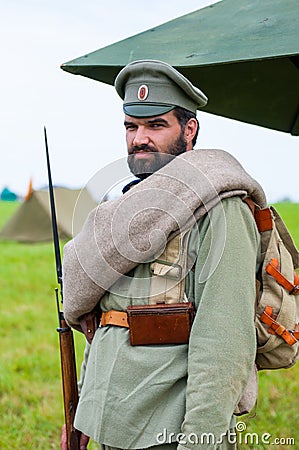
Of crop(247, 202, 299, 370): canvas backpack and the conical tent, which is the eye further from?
the conical tent

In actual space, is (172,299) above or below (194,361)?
above

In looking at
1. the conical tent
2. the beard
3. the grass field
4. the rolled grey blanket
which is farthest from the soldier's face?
the conical tent

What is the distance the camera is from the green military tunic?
2.09 meters

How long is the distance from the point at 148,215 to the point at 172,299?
271mm

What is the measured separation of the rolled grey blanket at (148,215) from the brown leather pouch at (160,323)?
0.46ft

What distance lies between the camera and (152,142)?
7.95 feet

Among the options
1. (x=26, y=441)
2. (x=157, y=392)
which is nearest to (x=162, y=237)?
(x=157, y=392)

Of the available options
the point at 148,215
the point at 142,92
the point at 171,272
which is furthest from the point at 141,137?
the point at 171,272

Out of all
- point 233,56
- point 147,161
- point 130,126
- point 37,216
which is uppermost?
point 233,56

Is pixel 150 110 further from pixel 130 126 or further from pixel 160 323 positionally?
pixel 160 323

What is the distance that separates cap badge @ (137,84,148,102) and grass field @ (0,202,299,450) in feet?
4.26

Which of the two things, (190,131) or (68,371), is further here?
(68,371)

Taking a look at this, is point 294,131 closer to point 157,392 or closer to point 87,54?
point 87,54

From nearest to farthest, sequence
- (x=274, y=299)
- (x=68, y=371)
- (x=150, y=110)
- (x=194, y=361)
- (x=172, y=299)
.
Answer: (x=194, y=361) → (x=172, y=299) → (x=274, y=299) → (x=150, y=110) → (x=68, y=371)
